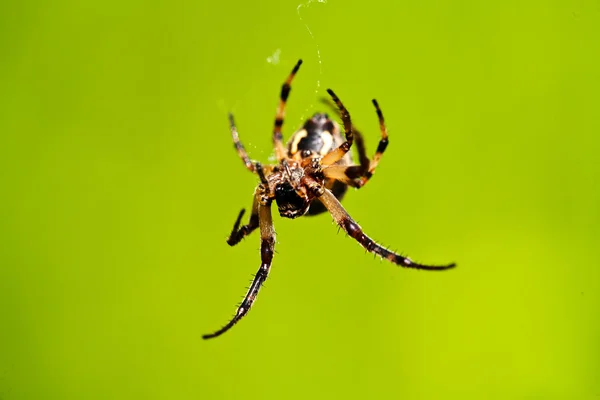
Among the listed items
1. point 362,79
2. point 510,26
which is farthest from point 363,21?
point 510,26

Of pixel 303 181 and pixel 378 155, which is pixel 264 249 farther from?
pixel 378 155

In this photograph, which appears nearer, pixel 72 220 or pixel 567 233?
pixel 567 233

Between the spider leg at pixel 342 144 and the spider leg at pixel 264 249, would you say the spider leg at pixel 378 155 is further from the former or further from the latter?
the spider leg at pixel 264 249

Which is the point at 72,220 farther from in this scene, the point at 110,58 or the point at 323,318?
the point at 323,318

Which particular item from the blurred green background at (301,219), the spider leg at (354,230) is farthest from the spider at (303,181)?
the blurred green background at (301,219)

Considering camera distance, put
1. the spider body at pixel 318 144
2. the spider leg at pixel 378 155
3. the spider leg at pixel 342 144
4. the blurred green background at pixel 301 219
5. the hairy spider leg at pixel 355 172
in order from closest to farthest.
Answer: the spider leg at pixel 342 144
the spider leg at pixel 378 155
the hairy spider leg at pixel 355 172
the spider body at pixel 318 144
the blurred green background at pixel 301 219
